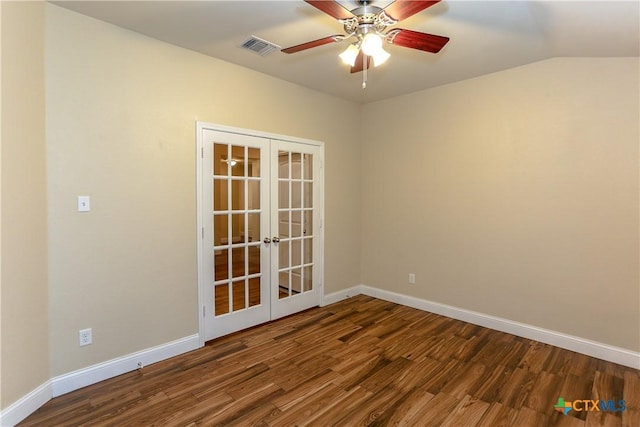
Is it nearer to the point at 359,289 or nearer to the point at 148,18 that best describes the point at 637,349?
the point at 359,289

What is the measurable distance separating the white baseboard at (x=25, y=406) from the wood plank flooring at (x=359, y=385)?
6 cm

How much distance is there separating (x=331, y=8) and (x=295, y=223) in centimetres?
257

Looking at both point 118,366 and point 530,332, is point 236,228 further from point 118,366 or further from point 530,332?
point 530,332

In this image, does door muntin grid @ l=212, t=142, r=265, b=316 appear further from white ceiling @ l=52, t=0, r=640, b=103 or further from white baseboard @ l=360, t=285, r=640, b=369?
white baseboard @ l=360, t=285, r=640, b=369

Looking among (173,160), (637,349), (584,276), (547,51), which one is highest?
(547,51)

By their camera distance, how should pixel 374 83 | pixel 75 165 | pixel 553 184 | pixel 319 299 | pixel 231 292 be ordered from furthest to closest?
pixel 319 299, pixel 374 83, pixel 231 292, pixel 553 184, pixel 75 165

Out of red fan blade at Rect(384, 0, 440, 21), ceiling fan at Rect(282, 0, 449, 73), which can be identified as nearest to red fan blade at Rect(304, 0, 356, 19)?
ceiling fan at Rect(282, 0, 449, 73)

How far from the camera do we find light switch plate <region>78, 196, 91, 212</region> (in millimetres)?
2371

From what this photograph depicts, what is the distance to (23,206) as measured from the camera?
2023 millimetres

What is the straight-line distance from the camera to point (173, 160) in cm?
285

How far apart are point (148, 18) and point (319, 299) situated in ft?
11.3

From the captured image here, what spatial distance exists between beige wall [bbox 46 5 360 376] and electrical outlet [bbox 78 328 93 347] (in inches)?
1.3

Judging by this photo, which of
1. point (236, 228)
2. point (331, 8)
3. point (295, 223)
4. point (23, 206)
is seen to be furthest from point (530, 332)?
point (23, 206)

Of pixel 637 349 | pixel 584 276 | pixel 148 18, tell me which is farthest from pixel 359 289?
pixel 148 18
